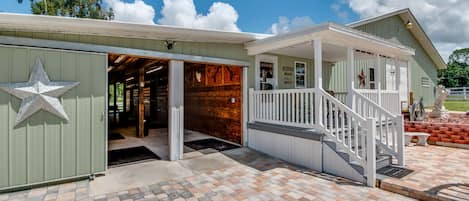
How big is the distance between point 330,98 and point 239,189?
2.30m

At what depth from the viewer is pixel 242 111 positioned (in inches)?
239

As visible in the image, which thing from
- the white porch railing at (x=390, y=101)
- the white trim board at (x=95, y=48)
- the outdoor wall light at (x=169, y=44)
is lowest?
the white porch railing at (x=390, y=101)

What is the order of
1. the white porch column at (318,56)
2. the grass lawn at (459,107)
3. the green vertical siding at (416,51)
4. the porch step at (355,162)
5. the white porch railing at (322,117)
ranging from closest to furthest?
1. the white porch railing at (322,117)
2. the porch step at (355,162)
3. the white porch column at (318,56)
4. the green vertical siding at (416,51)
5. the grass lawn at (459,107)

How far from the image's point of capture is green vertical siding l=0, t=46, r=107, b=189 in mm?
3232

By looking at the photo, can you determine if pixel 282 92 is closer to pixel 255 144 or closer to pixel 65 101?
pixel 255 144

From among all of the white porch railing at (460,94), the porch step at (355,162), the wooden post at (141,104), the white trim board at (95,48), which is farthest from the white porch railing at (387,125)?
the white porch railing at (460,94)

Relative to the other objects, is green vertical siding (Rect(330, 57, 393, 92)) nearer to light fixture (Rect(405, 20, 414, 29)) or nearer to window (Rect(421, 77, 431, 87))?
light fixture (Rect(405, 20, 414, 29))

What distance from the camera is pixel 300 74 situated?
735cm

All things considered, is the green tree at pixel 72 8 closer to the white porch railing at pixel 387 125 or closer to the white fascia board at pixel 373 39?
the white fascia board at pixel 373 39

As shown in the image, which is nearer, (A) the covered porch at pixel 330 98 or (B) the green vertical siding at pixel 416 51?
(A) the covered porch at pixel 330 98

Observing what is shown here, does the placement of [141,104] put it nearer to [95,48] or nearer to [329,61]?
[95,48]

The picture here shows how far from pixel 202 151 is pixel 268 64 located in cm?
298

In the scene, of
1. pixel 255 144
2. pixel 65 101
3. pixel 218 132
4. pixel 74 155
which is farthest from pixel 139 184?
pixel 218 132

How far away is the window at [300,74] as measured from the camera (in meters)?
7.24
